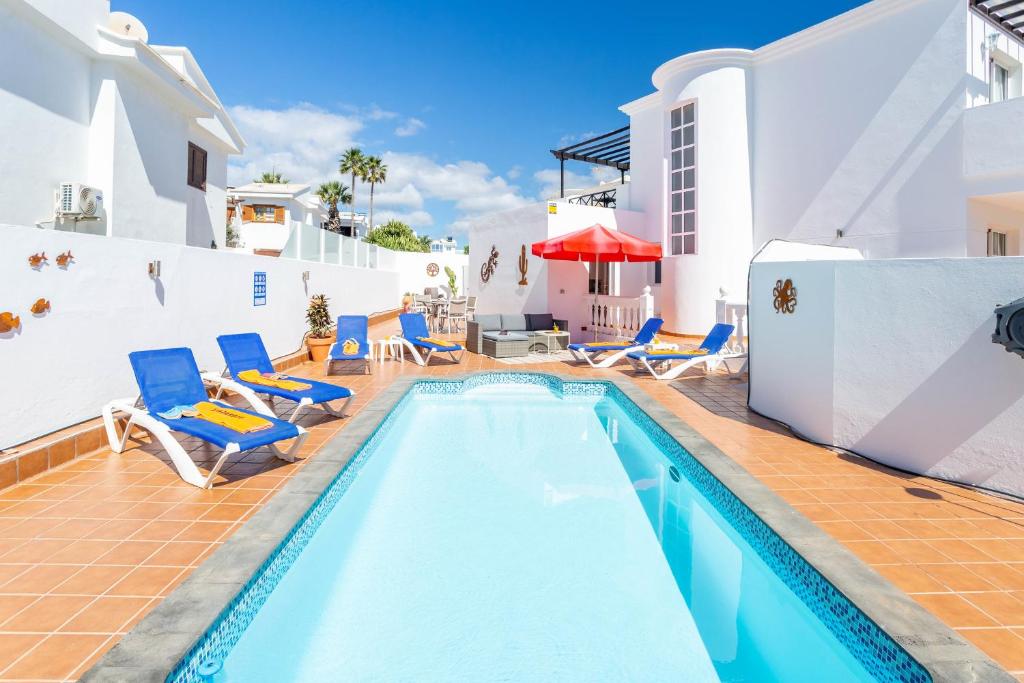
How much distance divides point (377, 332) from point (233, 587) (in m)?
13.6

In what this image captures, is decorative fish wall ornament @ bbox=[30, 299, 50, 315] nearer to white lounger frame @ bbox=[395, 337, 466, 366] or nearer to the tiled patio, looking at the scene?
the tiled patio

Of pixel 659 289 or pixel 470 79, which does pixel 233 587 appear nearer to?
pixel 659 289

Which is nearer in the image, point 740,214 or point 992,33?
point 992,33

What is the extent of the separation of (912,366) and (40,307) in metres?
7.51

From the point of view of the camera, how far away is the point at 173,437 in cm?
473

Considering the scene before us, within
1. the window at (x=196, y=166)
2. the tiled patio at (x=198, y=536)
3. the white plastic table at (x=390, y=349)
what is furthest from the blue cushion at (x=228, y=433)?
the window at (x=196, y=166)

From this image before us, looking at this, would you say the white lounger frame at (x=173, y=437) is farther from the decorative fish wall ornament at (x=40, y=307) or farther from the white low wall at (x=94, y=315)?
the decorative fish wall ornament at (x=40, y=307)

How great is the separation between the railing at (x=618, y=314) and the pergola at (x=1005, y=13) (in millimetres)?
8481

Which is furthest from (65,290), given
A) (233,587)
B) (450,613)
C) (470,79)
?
(470,79)

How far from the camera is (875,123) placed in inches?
455

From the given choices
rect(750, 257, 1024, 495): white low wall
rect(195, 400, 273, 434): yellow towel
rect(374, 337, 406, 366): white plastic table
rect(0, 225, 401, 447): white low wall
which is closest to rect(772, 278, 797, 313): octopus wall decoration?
rect(750, 257, 1024, 495): white low wall

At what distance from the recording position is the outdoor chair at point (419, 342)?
1022 centimetres

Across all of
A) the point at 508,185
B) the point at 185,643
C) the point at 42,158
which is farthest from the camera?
the point at 508,185

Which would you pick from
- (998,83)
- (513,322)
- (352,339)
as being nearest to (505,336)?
(513,322)
